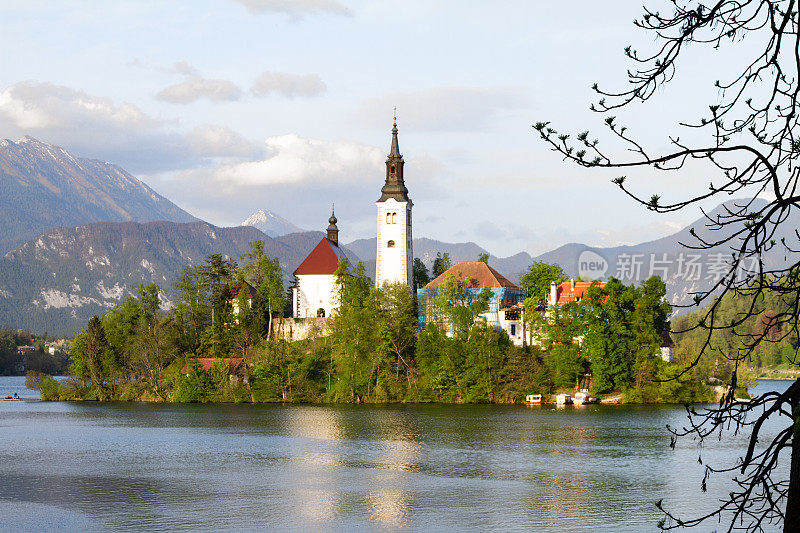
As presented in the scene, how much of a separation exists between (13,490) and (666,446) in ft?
108

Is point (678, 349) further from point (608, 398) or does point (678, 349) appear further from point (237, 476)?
point (237, 476)

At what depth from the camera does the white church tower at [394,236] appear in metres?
93.9

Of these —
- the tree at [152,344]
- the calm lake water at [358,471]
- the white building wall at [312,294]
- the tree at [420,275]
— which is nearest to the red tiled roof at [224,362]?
the tree at [152,344]

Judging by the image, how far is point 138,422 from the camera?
70.2m

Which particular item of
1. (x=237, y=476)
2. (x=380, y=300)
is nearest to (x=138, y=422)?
(x=380, y=300)

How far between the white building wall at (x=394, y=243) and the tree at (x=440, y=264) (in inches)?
477

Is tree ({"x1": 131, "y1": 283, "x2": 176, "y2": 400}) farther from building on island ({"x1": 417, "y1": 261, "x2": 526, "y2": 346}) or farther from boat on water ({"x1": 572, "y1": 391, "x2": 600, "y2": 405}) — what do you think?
boat on water ({"x1": 572, "y1": 391, "x2": 600, "y2": 405})

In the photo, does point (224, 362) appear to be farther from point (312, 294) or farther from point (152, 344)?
point (312, 294)

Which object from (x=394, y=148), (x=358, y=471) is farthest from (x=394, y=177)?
(x=358, y=471)

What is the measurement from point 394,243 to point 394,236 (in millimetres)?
705

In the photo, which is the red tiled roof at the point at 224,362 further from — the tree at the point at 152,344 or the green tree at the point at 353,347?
the green tree at the point at 353,347

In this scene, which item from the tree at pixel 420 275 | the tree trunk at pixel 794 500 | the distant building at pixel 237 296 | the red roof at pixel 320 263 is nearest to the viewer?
the tree trunk at pixel 794 500

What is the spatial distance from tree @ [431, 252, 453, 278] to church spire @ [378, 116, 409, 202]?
14.2 m

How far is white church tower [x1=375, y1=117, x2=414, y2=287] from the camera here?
308 ft
